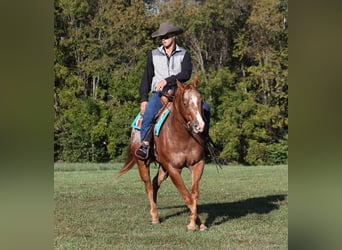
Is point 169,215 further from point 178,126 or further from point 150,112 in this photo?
point 178,126

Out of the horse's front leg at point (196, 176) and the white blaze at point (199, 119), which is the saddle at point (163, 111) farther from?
the white blaze at point (199, 119)

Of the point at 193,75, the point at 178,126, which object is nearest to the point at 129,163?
the point at 178,126

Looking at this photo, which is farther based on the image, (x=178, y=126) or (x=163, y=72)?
(x=163, y=72)

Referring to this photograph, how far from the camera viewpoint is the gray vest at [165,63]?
619cm

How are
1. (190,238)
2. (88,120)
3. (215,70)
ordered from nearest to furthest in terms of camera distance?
(190,238), (88,120), (215,70)

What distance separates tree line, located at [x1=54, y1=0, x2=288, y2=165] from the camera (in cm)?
1677

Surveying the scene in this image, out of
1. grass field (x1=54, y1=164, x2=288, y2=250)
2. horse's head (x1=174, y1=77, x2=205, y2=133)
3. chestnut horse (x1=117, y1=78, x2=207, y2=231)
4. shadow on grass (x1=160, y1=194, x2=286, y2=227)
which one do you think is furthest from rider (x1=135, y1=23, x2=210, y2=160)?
shadow on grass (x1=160, y1=194, x2=286, y2=227)

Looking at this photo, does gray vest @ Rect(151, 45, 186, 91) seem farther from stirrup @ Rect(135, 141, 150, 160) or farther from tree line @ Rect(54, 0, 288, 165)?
tree line @ Rect(54, 0, 288, 165)

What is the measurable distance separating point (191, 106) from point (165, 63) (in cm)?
113

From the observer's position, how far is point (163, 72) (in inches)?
249
